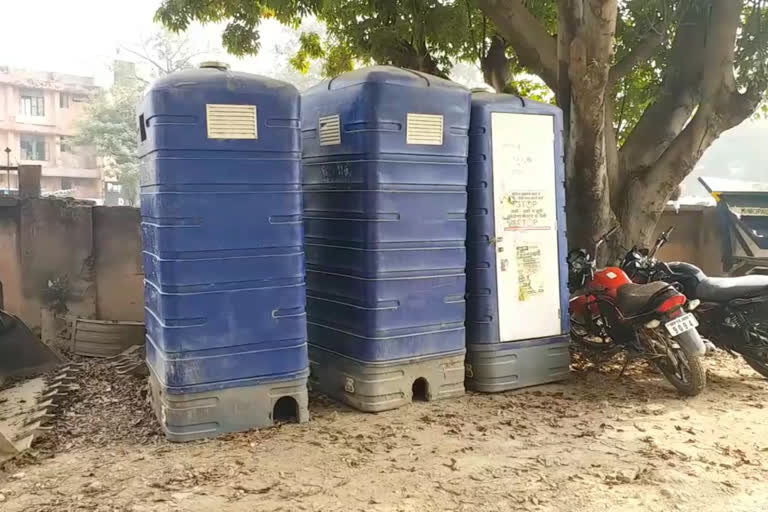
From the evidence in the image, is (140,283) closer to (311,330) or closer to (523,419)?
(311,330)

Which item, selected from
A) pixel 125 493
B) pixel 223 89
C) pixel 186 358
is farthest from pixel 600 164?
pixel 125 493

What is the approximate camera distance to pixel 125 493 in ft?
10.5

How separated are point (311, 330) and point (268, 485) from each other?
1.84 metres

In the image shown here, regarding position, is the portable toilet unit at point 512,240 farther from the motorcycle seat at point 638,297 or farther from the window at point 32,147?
the window at point 32,147

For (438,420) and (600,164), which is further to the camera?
(600,164)

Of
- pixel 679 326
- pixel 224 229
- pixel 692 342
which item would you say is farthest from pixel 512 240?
pixel 224 229

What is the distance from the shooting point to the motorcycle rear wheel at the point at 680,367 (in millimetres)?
4738

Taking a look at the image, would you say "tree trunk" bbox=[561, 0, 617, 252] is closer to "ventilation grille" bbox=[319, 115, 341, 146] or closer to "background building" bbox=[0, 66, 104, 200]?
"ventilation grille" bbox=[319, 115, 341, 146]

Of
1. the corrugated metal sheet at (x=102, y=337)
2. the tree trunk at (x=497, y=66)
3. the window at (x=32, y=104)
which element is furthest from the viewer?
the window at (x=32, y=104)

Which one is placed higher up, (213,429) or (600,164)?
(600,164)

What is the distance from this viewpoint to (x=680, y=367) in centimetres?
488

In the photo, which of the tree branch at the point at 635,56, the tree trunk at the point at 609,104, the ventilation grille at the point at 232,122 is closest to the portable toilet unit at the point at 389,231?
the ventilation grille at the point at 232,122

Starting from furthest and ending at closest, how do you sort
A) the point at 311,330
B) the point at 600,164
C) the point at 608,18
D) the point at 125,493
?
the point at 600,164 < the point at 608,18 < the point at 311,330 < the point at 125,493

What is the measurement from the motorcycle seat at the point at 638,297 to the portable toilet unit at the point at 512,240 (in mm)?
486
